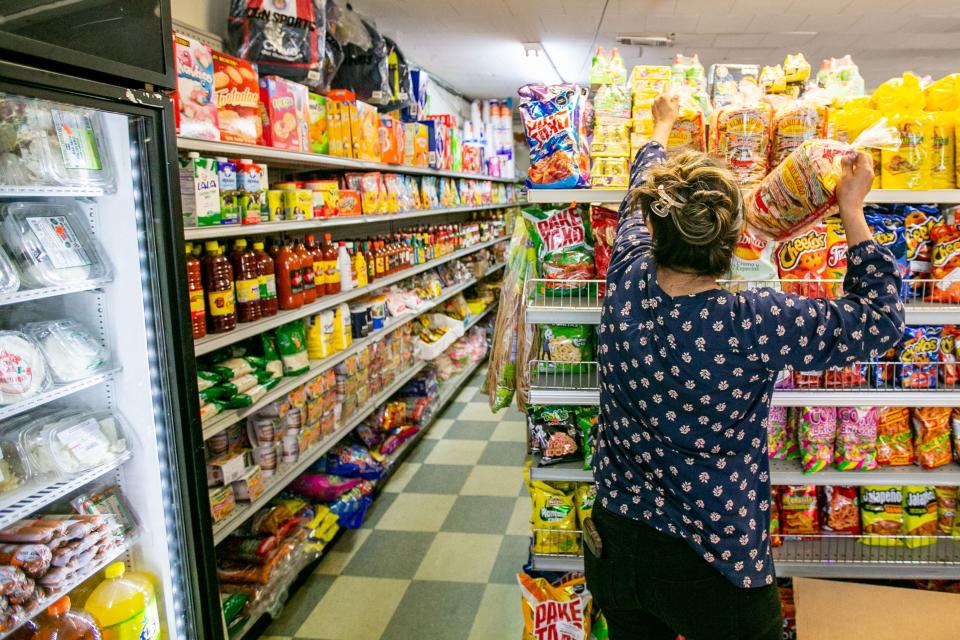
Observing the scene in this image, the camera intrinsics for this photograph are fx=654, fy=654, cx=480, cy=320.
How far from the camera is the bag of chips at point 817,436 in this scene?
7.38ft

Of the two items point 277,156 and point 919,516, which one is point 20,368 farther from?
point 919,516

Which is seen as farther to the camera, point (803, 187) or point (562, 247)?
point (562, 247)

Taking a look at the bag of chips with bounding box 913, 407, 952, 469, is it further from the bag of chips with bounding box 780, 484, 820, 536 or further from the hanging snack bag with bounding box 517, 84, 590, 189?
the hanging snack bag with bounding box 517, 84, 590, 189

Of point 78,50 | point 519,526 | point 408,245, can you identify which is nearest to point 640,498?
point 78,50

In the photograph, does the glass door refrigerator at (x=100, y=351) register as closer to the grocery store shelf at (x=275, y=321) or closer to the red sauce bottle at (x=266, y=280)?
the grocery store shelf at (x=275, y=321)

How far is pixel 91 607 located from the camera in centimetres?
180

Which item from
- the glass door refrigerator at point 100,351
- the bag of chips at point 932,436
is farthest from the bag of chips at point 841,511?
the glass door refrigerator at point 100,351

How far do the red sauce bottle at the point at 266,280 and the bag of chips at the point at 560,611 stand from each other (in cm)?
163

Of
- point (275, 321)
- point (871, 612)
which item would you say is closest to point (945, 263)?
point (871, 612)

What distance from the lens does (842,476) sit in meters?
2.24

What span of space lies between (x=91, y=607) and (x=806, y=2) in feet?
19.3

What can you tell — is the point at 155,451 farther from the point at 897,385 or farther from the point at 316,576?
the point at 897,385

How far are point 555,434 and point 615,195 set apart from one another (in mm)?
850

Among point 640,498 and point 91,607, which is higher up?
point 640,498
